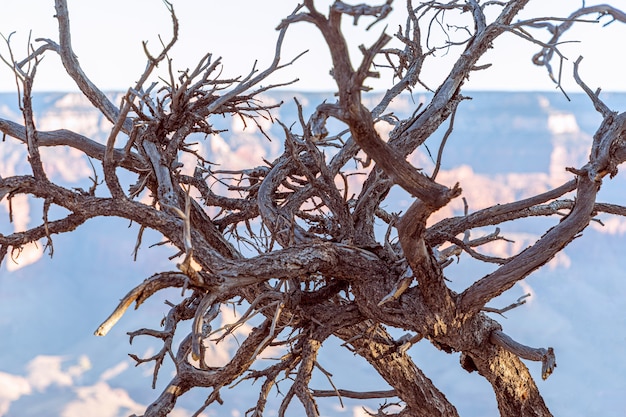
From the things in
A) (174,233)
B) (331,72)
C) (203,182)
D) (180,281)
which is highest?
(203,182)

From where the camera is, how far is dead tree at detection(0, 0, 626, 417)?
4.99ft

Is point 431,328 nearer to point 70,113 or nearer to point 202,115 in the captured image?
→ point 202,115

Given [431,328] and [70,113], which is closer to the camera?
[431,328]

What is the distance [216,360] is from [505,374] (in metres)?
2.87

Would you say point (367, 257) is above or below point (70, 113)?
below

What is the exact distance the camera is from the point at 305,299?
1.86 metres

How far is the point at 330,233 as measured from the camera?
6.51 ft

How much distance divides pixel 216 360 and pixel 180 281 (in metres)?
3.25

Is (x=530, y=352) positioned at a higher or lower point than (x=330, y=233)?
lower

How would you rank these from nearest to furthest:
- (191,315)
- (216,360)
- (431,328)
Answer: (431,328)
(191,315)
(216,360)

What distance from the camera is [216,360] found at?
14.7ft

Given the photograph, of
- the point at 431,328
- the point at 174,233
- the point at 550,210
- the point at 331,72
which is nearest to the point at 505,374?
the point at 431,328

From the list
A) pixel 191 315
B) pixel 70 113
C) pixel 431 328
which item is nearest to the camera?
pixel 431 328

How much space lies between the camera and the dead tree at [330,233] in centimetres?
152
